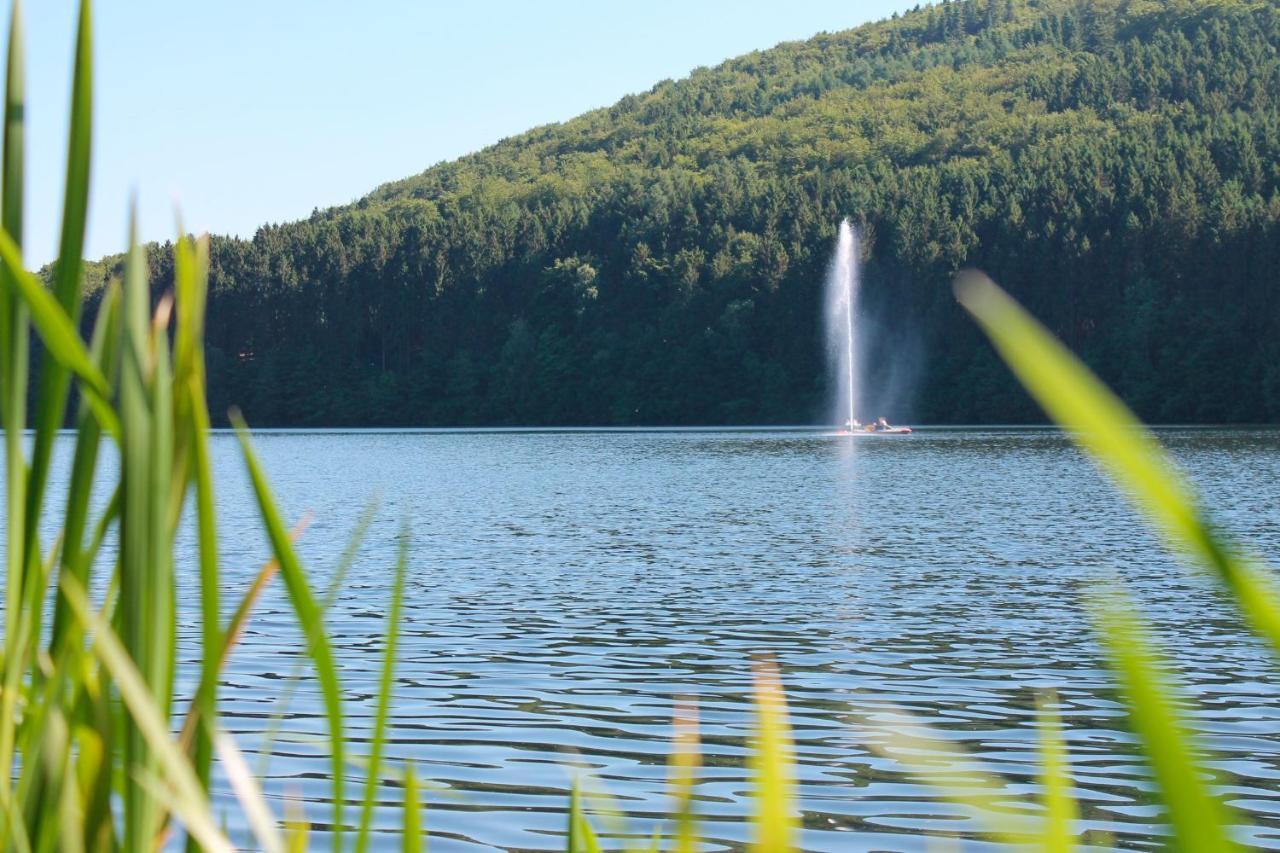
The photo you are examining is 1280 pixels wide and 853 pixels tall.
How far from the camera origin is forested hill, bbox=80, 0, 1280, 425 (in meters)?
76.8

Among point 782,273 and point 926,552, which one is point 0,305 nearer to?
point 926,552

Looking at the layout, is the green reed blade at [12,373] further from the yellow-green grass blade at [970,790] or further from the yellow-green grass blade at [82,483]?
the yellow-green grass blade at [970,790]

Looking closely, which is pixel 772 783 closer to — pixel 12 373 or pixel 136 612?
pixel 136 612

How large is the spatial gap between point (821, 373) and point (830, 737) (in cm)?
7854

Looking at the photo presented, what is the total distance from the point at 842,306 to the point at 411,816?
88.8 metres

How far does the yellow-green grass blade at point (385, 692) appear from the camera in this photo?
1.05 m

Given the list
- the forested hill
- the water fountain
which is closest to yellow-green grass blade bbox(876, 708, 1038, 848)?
the forested hill

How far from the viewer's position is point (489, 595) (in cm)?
1612

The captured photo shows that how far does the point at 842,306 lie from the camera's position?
292 ft

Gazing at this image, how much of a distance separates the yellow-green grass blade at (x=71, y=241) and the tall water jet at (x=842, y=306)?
8602 cm

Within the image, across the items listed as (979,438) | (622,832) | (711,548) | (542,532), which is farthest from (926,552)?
(979,438)

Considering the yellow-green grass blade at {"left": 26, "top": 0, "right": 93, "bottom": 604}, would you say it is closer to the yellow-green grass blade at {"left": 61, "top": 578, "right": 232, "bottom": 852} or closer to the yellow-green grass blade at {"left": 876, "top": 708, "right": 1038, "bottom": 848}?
the yellow-green grass blade at {"left": 61, "top": 578, "right": 232, "bottom": 852}

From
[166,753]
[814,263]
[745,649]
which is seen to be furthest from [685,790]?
[814,263]

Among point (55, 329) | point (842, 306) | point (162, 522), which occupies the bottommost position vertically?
point (162, 522)
